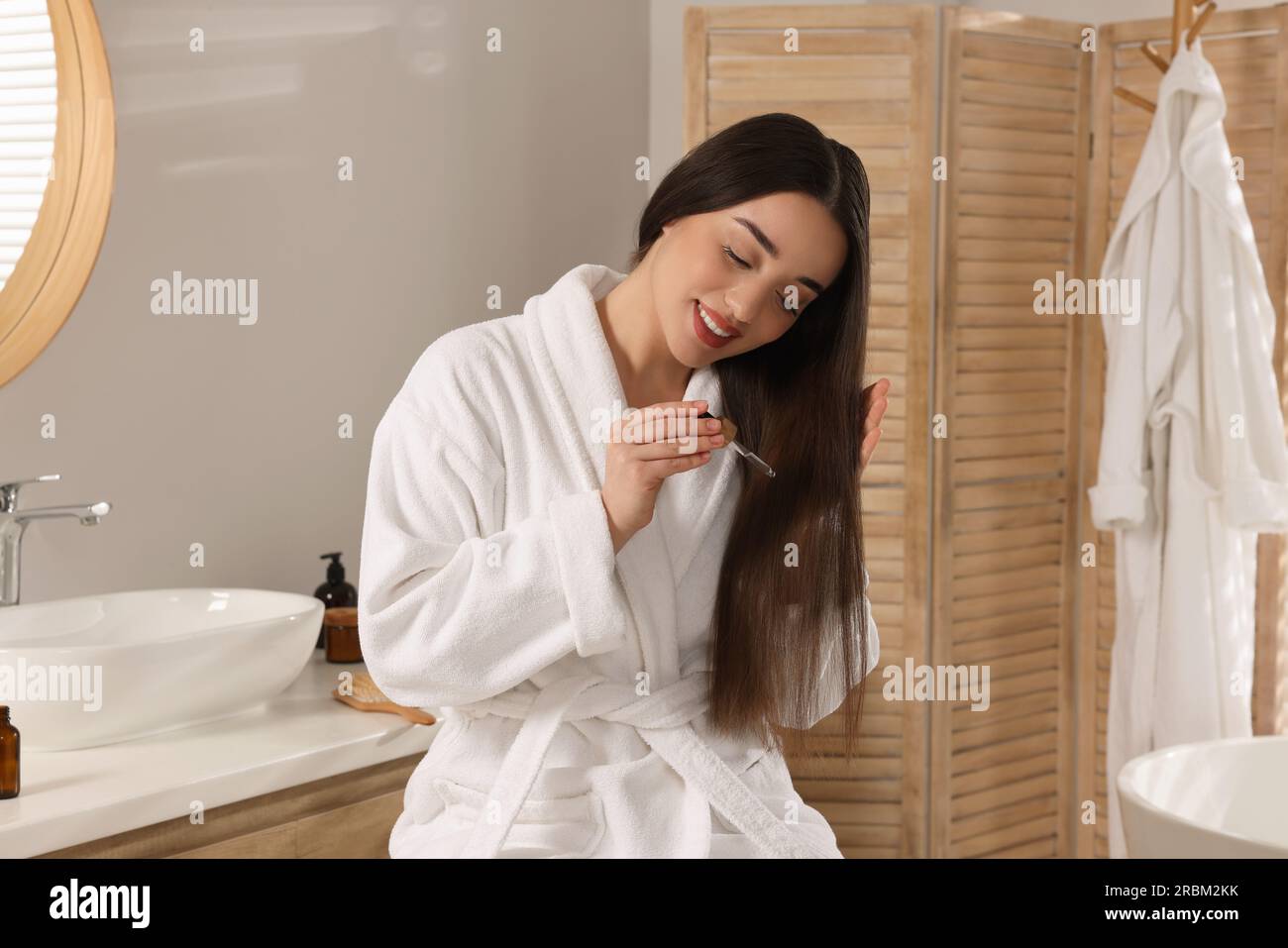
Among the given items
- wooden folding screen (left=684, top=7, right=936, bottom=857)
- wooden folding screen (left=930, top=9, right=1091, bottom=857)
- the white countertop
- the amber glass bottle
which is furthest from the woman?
wooden folding screen (left=930, top=9, right=1091, bottom=857)

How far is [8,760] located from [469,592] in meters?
0.67

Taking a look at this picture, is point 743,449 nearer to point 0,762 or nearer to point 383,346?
point 0,762

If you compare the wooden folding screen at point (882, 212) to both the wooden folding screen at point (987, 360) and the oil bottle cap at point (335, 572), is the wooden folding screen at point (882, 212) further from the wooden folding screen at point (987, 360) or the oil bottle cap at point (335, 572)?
the oil bottle cap at point (335, 572)

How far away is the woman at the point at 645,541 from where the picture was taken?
3.61 feet

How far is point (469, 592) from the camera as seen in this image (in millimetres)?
1093

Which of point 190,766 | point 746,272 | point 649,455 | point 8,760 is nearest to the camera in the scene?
point 649,455

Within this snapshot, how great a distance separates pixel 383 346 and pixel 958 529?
1.24 metres

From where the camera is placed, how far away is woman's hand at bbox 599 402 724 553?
3.53 feet

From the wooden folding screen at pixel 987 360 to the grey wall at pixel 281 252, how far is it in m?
0.42

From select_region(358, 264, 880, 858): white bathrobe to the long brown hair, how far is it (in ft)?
0.11
